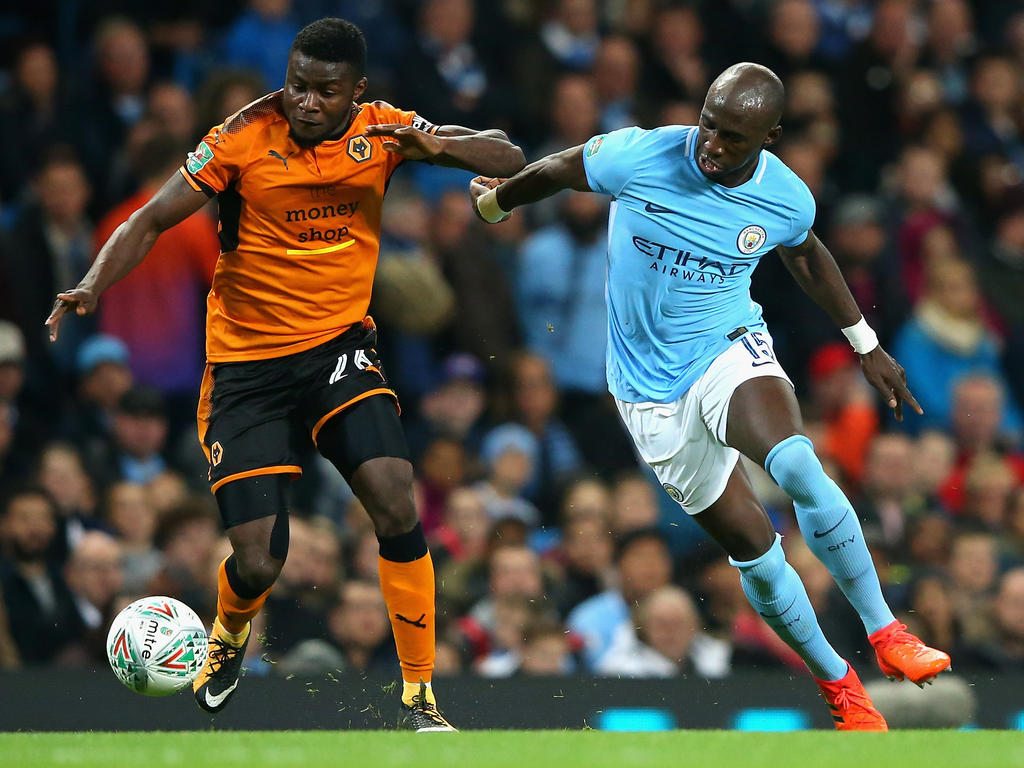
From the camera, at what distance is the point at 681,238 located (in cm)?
654

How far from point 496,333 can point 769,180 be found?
362 centimetres

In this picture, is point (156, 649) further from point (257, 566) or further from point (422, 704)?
point (422, 704)

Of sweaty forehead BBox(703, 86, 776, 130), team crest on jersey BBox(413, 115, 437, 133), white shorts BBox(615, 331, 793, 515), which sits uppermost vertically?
sweaty forehead BBox(703, 86, 776, 130)

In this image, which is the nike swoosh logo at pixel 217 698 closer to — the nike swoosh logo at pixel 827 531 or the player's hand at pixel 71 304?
the player's hand at pixel 71 304

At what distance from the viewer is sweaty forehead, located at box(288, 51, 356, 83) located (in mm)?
6270

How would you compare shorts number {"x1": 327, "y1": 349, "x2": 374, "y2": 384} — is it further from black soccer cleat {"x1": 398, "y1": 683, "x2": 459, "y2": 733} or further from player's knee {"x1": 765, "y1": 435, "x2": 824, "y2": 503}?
player's knee {"x1": 765, "y1": 435, "x2": 824, "y2": 503}

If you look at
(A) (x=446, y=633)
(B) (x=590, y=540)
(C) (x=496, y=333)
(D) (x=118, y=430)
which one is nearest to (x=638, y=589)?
(B) (x=590, y=540)

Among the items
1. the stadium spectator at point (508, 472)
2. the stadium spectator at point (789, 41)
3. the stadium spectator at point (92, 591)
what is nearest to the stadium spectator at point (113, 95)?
the stadium spectator at point (92, 591)

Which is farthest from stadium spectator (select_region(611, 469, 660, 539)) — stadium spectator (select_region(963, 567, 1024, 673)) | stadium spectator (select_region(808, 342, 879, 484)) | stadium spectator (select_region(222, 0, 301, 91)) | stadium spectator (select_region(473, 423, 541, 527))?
stadium spectator (select_region(222, 0, 301, 91))

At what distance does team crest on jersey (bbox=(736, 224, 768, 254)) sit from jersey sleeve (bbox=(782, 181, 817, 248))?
0.46ft

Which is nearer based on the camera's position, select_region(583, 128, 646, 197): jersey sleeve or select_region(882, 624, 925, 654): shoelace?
select_region(882, 624, 925, 654): shoelace

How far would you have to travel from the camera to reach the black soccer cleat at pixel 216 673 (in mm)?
6879

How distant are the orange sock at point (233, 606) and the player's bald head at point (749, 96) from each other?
2609 millimetres

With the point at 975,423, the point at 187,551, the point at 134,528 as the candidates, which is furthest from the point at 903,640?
the point at 975,423
